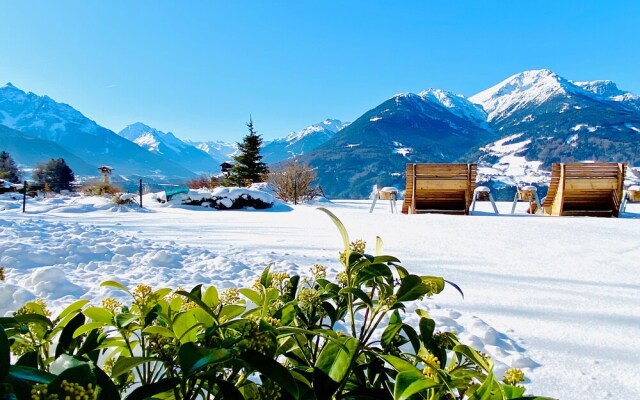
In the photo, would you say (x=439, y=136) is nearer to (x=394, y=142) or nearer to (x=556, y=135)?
(x=394, y=142)

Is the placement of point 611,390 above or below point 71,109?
below

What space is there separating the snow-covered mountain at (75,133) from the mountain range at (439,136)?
432 millimetres

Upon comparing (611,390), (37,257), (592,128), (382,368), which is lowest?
(611,390)

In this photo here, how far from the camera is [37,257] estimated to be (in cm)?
246

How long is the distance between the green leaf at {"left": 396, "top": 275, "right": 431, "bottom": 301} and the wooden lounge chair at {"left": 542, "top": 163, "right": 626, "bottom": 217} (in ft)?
23.5

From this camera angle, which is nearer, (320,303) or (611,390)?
(320,303)

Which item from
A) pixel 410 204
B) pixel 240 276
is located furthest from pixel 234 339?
pixel 410 204

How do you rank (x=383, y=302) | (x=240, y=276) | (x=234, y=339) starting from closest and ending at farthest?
(x=234, y=339), (x=383, y=302), (x=240, y=276)

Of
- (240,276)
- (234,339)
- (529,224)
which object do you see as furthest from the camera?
(529,224)

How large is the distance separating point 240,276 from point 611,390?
1.82 metres

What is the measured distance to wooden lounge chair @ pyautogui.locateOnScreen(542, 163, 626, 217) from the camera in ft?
20.8

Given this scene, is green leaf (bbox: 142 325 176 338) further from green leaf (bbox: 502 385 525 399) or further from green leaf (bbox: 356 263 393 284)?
green leaf (bbox: 502 385 525 399)

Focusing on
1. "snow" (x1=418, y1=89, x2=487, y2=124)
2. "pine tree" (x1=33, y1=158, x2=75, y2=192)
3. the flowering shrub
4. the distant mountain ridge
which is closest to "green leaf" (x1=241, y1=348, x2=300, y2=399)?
the flowering shrub

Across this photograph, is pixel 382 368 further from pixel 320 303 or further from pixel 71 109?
pixel 71 109
